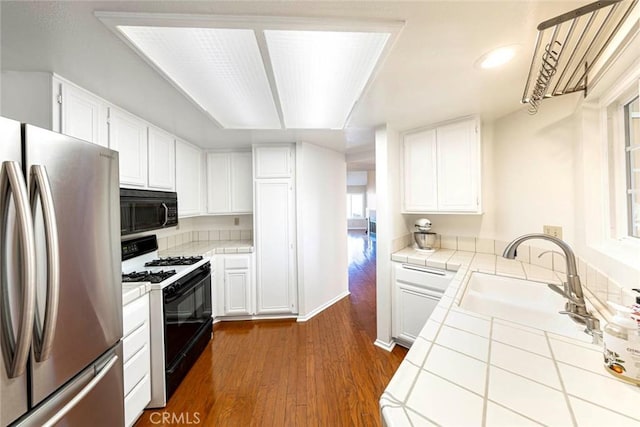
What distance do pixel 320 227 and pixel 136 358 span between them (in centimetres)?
211

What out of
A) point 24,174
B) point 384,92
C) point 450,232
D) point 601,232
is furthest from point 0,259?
point 450,232

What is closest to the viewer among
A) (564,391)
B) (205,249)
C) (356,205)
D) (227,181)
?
(564,391)

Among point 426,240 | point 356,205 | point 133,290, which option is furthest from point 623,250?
point 356,205

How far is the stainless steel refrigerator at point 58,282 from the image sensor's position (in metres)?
0.72

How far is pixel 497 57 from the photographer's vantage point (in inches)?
47.4

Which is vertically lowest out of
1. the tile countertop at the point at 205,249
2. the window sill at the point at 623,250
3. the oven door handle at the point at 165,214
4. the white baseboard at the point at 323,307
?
the white baseboard at the point at 323,307

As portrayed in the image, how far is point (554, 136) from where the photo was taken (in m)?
1.78

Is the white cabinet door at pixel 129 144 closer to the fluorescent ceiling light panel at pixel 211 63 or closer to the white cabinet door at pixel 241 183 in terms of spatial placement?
the fluorescent ceiling light panel at pixel 211 63

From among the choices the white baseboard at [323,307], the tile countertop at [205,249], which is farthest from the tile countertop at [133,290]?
the white baseboard at [323,307]

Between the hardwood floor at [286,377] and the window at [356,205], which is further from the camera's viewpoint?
→ the window at [356,205]

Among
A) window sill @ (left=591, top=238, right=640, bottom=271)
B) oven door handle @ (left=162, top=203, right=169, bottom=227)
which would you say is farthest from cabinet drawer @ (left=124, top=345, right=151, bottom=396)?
window sill @ (left=591, top=238, right=640, bottom=271)

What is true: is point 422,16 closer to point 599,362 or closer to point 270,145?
point 599,362

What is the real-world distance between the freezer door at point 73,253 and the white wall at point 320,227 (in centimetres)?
182

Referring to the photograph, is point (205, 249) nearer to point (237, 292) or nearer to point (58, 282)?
point (237, 292)
